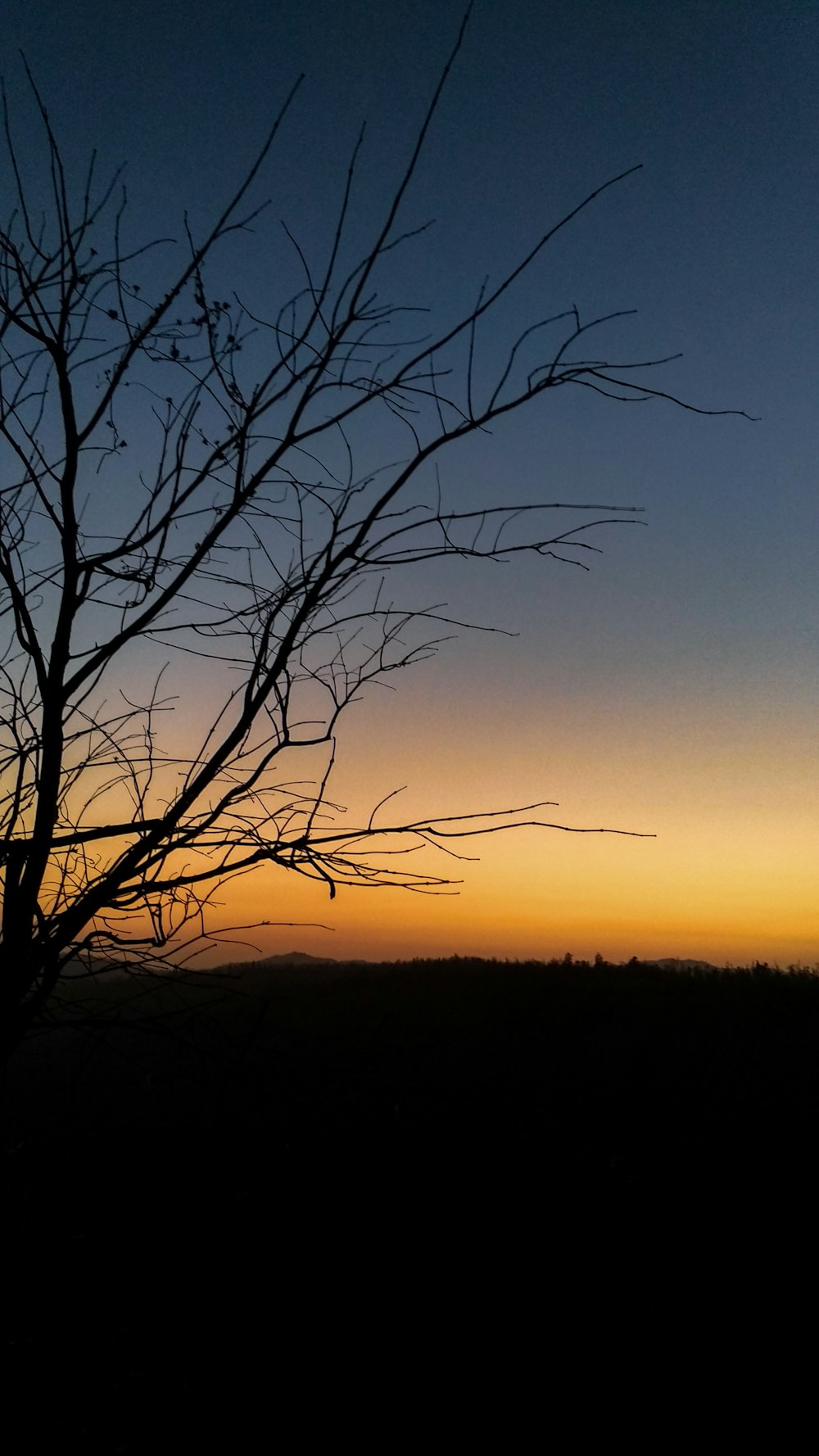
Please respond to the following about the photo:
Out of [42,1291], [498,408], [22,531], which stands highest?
[498,408]

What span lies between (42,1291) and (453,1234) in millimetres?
3552

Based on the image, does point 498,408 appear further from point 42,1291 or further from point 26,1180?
point 42,1291

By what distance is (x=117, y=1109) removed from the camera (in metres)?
11.2

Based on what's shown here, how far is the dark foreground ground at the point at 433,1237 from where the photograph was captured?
17.2 ft

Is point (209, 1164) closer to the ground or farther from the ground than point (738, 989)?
closer to the ground

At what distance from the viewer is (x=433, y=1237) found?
7016 mm

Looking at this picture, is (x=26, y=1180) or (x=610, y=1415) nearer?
(x=26, y=1180)

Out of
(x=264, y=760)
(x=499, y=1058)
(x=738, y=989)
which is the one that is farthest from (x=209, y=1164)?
(x=264, y=760)

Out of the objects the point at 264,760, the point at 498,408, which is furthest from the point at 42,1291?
the point at 498,408

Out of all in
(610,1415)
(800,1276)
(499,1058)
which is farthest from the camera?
(499,1058)

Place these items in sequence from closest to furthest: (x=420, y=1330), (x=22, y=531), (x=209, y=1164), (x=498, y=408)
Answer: (x=498, y=408) → (x=22, y=531) → (x=420, y=1330) → (x=209, y=1164)

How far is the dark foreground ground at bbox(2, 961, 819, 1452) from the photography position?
5.25 metres

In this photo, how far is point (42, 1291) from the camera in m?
7.06

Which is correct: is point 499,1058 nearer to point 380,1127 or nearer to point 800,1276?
point 380,1127
